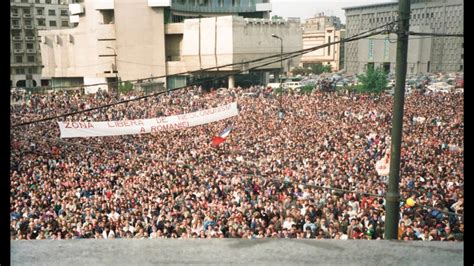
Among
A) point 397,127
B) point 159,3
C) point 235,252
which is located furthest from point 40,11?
point 235,252

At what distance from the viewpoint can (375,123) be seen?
17812 millimetres

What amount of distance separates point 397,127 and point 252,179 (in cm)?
761

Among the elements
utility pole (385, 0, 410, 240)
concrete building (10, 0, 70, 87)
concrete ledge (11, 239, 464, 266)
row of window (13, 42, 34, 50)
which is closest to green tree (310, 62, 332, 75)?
concrete building (10, 0, 70, 87)

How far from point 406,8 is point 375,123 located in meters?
14.6

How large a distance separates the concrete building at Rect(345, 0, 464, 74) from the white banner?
78.9ft

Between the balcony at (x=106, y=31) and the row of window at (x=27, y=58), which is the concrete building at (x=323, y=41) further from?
the row of window at (x=27, y=58)

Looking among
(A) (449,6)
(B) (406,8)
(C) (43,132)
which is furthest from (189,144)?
(A) (449,6)

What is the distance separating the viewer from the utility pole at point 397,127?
12.6 feet

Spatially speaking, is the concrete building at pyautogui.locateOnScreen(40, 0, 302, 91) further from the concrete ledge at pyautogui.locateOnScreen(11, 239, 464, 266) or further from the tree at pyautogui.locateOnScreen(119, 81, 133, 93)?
the concrete ledge at pyautogui.locateOnScreen(11, 239, 464, 266)

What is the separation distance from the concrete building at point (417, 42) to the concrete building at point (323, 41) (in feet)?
22.8

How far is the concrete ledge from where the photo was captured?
203 centimetres

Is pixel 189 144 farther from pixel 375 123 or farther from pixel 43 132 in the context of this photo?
pixel 375 123

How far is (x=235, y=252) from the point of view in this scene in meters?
2.10

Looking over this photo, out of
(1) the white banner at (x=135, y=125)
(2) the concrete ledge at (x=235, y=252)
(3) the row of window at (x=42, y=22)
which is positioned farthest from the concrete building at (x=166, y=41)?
(2) the concrete ledge at (x=235, y=252)
